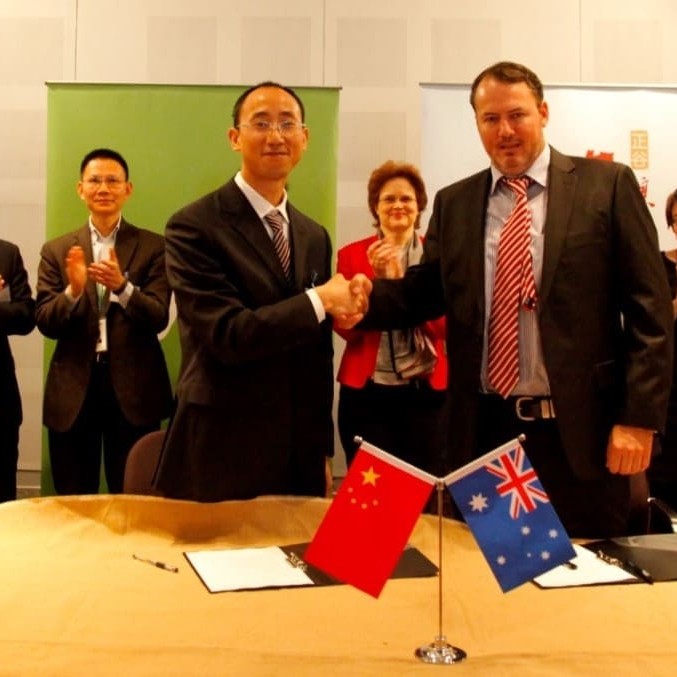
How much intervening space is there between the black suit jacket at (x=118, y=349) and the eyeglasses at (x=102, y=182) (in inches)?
15.4

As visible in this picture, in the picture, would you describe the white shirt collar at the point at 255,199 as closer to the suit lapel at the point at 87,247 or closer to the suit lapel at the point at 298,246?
the suit lapel at the point at 298,246

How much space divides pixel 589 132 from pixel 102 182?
2377 millimetres

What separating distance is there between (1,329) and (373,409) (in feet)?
5.15

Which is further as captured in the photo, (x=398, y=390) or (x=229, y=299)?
(x=398, y=390)

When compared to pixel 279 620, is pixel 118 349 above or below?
above

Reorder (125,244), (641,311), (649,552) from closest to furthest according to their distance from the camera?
1. (649,552)
2. (641,311)
3. (125,244)

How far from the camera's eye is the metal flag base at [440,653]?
1127 millimetres

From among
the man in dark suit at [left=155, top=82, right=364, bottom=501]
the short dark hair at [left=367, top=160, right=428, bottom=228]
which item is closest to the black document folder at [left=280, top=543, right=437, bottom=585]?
the man in dark suit at [left=155, top=82, right=364, bottom=501]

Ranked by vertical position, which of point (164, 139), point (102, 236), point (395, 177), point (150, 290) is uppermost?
point (164, 139)

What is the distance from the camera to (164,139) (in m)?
3.97

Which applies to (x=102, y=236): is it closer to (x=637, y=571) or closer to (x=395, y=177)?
(x=395, y=177)

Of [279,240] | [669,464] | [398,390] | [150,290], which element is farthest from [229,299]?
[669,464]

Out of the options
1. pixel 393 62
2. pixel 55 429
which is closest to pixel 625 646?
pixel 55 429

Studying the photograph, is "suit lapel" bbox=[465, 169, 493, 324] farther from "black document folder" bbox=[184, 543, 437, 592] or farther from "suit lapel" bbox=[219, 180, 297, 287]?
"black document folder" bbox=[184, 543, 437, 592]
